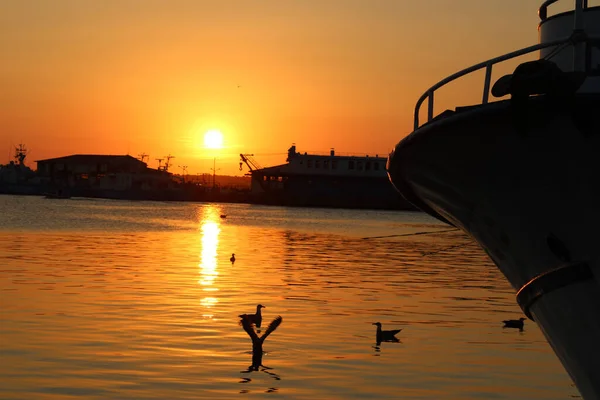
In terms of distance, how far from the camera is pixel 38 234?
236ft

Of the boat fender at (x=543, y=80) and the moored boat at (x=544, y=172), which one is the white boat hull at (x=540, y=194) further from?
the boat fender at (x=543, y=80)

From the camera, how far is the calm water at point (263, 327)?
18.4 m

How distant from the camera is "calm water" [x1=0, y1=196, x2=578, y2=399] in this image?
1836 centimetres

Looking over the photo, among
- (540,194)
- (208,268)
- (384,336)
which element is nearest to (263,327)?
(384,336)

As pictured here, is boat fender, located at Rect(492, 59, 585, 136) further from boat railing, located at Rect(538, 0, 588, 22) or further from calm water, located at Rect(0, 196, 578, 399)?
calm water, located at Rect(0, 196, 578, 399)

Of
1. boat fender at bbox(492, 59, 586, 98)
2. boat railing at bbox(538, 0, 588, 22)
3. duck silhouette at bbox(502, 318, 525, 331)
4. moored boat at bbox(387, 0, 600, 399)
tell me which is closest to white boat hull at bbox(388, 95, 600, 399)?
moored boat at bbox(387, 0, 600, 399)

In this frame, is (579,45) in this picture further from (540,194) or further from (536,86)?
(540,194)

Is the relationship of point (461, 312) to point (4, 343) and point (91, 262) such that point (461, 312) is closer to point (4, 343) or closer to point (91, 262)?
point (4, 343)

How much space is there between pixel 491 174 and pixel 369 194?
17652cm

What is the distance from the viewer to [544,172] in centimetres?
1141

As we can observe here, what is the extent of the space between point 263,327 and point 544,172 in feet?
49.0

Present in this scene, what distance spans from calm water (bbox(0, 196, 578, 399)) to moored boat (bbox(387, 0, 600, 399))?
582 centimetres

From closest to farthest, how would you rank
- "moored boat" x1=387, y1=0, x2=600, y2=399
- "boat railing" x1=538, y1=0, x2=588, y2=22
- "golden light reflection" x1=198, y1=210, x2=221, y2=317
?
"moored boat" x1=387, y1=0, x2=600, y2=399 → "boat railing" x1=538, y1=0, x2=588, y2=22 → "golden light reflection" x1=198, y1=210, x2=221, y2=317

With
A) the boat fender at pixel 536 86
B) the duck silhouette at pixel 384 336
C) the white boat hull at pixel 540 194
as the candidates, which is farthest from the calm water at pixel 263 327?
the boat fender at pixel 536 86
